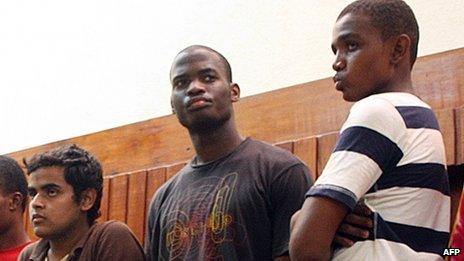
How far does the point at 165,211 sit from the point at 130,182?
3.29 feet

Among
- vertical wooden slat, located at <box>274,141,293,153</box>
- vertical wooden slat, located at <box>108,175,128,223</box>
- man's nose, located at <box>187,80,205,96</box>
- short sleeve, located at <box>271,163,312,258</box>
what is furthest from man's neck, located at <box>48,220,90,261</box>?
vertical wooden slat, located at <box>108,175,128,223</box>

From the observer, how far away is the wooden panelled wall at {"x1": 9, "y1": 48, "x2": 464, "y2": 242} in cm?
252

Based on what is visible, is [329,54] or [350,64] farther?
[329,54]

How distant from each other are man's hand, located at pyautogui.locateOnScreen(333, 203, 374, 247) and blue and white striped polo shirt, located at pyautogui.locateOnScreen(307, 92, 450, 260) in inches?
0.5

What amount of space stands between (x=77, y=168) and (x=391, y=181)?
1.16m

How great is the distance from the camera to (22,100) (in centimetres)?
420

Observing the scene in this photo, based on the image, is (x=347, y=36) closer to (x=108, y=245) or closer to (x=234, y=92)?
(x=234, y=92)

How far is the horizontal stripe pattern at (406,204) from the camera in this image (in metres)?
1.59

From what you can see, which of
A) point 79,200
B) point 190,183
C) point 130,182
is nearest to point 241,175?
point 190,183

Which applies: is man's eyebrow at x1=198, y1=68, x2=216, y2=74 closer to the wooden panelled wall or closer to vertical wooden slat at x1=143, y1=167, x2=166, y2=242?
the wooden panelled wall

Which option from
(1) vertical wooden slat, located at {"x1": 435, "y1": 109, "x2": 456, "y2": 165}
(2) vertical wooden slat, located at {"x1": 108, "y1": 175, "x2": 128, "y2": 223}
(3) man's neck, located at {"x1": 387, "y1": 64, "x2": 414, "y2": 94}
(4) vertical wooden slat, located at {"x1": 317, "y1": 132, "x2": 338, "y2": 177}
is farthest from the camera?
(2) vertical wooden slat, located at {"x1": 108, "y1": 175, "x2": 128, "y2": 223}

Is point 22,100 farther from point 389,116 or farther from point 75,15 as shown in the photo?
point 389,116

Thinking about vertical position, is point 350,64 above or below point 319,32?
below

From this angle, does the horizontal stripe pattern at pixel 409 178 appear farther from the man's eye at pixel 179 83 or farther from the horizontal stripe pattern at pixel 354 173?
the man's eye at pixel 179 83
